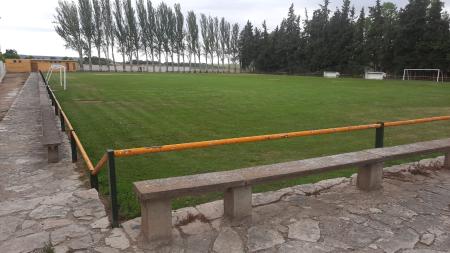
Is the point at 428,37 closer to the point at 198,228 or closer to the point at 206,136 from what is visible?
the point at 206,136

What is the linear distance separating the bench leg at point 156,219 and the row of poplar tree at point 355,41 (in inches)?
1982

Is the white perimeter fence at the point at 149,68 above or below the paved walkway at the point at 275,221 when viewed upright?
above

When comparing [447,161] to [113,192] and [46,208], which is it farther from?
[46,208]

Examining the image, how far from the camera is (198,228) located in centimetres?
413

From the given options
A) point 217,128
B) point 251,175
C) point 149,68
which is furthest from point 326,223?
point 149,68

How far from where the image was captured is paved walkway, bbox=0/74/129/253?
381 centimetres

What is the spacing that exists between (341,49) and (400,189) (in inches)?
2440

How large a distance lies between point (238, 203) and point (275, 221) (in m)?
0.47

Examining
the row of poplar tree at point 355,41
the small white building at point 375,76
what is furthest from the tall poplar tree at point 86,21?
the small white building at point 375,76

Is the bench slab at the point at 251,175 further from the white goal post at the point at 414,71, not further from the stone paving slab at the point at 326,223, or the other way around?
the white goal post at the point at 414,71

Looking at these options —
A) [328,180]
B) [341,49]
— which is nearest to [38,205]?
[328,180]

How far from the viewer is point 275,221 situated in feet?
14.2

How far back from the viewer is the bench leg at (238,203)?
13.8ft

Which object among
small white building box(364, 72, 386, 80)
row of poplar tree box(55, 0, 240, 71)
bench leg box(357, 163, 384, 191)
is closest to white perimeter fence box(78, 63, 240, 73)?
row of poplar tree box(55, 0, 240, 71)
